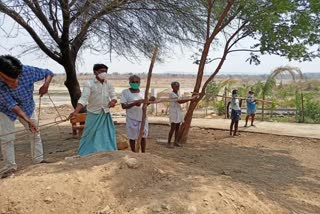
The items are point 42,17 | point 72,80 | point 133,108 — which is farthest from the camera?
point 72,80

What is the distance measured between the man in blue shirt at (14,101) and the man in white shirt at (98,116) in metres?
0.64

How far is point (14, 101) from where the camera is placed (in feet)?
15.0

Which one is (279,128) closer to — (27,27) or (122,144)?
(122,144)

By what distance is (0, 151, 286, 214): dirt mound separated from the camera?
335cm

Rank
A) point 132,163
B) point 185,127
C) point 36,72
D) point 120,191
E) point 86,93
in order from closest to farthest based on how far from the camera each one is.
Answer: point 120,191
point 132,163
point 36,72
point 86,93
point 185,127

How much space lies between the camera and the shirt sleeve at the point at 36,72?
4.85 metres

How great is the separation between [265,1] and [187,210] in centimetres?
545

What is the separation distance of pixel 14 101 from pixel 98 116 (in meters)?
1.19

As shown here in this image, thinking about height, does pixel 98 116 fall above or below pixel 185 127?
above

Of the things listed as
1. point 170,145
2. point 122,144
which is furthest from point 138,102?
point 170,145

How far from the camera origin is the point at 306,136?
1017cm

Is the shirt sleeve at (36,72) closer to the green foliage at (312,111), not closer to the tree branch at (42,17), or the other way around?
the tree branch at (42,17)

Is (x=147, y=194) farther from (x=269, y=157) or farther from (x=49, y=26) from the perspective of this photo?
(x=49, y=26)

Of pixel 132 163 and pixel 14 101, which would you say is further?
pixel 14 101
